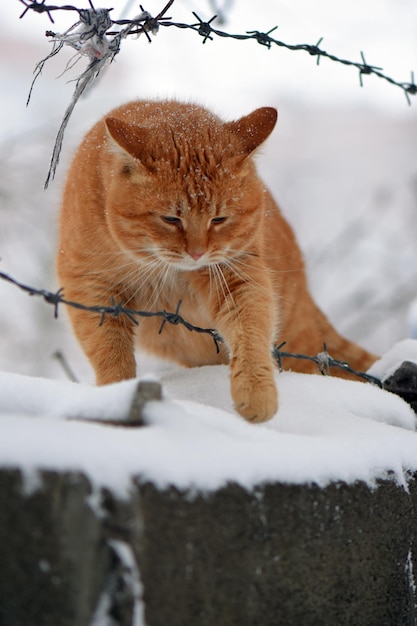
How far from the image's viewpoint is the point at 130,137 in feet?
8.81

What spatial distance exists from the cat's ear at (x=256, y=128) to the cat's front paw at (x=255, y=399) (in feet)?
3.38

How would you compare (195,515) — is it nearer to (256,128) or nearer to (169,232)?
(169,232)

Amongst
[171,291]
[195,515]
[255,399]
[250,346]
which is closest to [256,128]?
[171,291]

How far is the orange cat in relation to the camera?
2.71 meters

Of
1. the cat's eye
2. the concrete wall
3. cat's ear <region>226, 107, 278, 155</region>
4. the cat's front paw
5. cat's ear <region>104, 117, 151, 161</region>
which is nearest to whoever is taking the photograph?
the concrete wall

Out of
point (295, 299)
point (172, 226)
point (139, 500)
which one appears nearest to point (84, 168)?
point (172, 226)

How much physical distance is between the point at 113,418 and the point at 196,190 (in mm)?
1310

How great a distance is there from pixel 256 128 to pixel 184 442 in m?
1.69

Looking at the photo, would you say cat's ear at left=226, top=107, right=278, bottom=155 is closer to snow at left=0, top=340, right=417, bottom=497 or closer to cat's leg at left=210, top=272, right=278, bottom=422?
cat's leg at left=210, top=272, right=278, bottom=422

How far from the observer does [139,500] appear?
139 cm

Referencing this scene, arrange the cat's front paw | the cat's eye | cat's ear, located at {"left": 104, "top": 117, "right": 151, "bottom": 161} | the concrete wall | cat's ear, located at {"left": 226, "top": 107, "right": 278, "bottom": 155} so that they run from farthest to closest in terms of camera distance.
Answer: cat's ear, located at {"left": 226, "top": 107, "right": 278, "bottom": 155} → the cat's eye → cat's ear, located at {"left": 104, "top": 117, "right": 151, "bottom": 161} → the cat's front paw → the concrete wall

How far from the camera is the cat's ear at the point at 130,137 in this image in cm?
262

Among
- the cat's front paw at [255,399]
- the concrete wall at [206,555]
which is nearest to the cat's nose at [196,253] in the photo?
the cat's front paw at [255,399]

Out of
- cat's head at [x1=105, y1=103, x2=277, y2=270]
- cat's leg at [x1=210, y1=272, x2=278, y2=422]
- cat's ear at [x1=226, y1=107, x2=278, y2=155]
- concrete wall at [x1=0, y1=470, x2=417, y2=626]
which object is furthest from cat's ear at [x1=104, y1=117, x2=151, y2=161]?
concrete wall at [x1=0, y1=470, x2=417, y2=626]
